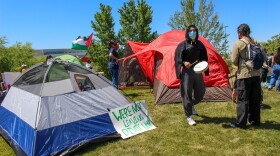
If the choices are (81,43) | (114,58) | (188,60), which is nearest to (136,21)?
(81,43)

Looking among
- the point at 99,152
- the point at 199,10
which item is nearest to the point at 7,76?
the point at 99,152

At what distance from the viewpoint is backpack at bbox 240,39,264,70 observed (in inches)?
175

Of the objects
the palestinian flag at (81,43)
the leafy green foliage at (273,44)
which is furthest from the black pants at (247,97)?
the leafy green foliage at (273,44)

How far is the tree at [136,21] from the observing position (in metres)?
21.2

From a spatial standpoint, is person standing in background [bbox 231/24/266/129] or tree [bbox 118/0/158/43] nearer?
person standing in background [bbox 231/24/266/129]

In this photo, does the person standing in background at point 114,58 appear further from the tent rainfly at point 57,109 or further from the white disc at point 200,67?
the white disc at point 200,67

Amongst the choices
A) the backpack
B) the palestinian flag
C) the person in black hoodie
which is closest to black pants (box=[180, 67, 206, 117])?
the person in black hoodie

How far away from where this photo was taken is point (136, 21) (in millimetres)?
21578

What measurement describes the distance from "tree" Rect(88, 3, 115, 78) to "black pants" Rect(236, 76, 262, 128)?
58.4 feet

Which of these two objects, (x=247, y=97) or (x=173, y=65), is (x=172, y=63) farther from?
(x=247, y=97)

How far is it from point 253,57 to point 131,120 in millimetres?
2379

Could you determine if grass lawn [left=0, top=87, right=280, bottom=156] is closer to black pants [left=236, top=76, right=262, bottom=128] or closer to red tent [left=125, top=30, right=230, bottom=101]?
black pants [left=236, top=76, right=262, bottom=128]

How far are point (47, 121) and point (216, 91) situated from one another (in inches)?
180

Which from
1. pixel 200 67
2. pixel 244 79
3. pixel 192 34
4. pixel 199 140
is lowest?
pixel 199 140
